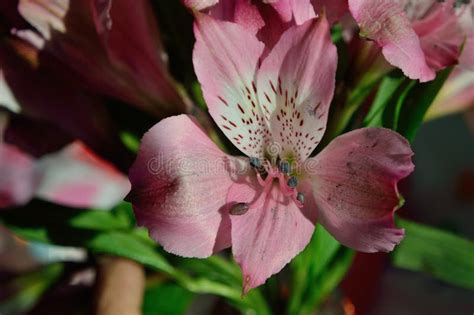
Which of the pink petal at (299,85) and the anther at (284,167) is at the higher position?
the pink petal at (299,85)

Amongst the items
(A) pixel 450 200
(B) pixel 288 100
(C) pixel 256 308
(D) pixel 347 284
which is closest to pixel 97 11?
(B) pixel 288 100

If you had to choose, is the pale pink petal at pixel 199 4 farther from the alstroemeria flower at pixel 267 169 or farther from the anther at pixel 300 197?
→ the anther at pixel 300 197

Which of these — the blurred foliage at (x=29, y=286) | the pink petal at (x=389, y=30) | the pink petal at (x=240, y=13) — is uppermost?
the pink petal at (x=240, y=13)

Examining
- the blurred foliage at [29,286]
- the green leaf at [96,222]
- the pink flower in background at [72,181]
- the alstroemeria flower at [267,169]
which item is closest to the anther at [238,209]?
the alstroemeria flower at [267,169]

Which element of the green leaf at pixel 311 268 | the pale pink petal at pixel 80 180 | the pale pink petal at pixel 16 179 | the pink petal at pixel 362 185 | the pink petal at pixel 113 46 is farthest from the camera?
the pale pink petal at pixel 80 180

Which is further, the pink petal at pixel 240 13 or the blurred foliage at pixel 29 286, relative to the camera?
the blurred foliage at pixel 29 286

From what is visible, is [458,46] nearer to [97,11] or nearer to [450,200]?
[97,11]

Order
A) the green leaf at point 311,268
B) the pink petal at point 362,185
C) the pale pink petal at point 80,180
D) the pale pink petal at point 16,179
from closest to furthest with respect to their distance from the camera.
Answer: the pink petal at point 362,185 → the green leaf at point 311,268 → the pale pink petal at point 16,179 → the pale pink petal at point 80,180

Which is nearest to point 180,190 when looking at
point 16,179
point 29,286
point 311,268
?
point 311,268
